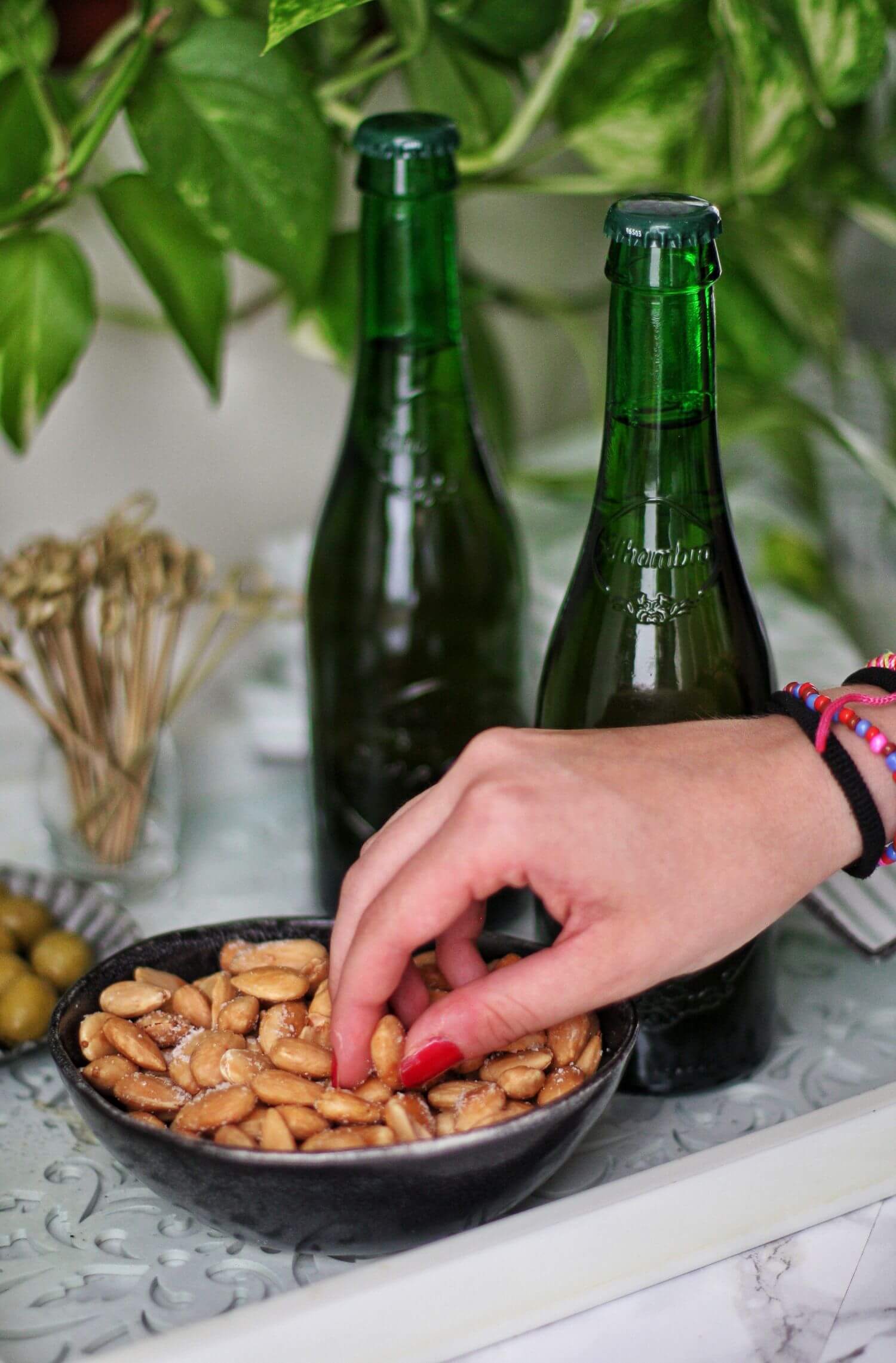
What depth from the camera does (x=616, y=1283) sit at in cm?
41

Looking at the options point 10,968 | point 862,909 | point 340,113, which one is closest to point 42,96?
point 340,113

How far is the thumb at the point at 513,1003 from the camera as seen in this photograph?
1.26ft

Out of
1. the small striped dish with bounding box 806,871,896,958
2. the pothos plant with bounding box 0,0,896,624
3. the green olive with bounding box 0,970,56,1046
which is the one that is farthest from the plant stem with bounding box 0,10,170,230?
the small striped dish with bounding box 806,871,896,958

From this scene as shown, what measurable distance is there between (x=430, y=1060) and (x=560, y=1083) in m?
0.04

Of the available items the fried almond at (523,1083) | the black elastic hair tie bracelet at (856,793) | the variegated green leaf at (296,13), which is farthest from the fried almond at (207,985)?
the variegated green leaf at (296,13)

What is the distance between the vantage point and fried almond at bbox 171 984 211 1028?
1.47ft

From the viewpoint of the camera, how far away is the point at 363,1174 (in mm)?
368

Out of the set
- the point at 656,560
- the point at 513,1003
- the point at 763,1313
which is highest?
the point at 656,560

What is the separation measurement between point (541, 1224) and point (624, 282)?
0.92ft

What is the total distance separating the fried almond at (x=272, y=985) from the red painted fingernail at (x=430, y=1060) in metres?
0.05

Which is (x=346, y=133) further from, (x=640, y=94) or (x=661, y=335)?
(x=661, y=335)

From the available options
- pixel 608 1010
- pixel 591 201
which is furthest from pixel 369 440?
pixel 591 201

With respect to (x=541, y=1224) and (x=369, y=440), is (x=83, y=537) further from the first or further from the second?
(x=541, y=1224)

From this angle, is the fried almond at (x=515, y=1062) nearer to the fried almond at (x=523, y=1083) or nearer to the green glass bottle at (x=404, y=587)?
the fried almond at (x=523, y=1083)
